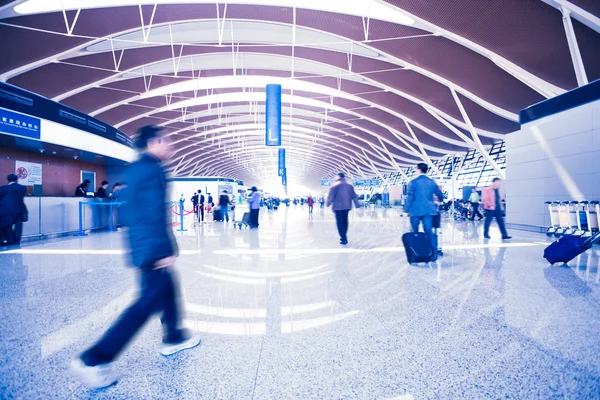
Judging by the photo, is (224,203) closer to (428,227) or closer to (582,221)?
(428,227)

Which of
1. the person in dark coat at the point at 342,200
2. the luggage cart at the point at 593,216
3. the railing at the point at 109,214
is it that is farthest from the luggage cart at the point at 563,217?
the railing at the point at 109,214

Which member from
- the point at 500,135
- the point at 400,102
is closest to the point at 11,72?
the point at 400,102

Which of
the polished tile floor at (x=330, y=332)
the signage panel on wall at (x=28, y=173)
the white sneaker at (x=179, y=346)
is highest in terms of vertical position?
the signage panel on wall at (x=28, y=173)

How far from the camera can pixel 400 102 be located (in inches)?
1022

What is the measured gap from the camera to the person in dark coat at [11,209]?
8453 millimetres

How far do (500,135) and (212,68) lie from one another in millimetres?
22911

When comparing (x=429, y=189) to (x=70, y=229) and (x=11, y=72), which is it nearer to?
(x=70, y=229)

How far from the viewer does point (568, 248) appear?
546 cm

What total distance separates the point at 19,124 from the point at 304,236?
36.0 ft

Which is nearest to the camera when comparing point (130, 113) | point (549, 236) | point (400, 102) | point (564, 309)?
point (564, 309)

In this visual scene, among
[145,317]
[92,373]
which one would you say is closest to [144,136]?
[145,317]

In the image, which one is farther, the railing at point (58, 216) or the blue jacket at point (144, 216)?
the railing at point (58, 216)

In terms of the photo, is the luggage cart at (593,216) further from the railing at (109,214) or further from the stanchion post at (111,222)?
the stanchion post at (111,222)

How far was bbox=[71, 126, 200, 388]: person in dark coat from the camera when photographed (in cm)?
202
